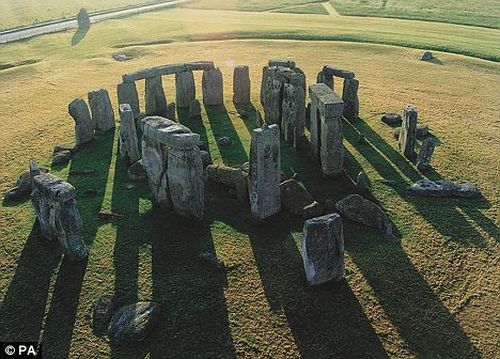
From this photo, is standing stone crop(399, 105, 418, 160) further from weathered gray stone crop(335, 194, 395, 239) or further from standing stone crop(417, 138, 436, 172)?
weathered gray stone crop(335, 194, 395, 239)

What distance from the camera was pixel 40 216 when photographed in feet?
31.7

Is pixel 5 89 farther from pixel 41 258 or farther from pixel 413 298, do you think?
pixel 413 298

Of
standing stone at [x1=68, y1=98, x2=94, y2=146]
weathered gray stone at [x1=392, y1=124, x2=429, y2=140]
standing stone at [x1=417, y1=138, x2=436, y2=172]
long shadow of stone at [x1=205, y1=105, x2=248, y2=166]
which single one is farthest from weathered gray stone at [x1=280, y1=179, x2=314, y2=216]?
standing stone at [x1=68, y1=98, x2=94, y2=146]

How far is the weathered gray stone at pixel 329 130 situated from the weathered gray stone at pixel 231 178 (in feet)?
7.44

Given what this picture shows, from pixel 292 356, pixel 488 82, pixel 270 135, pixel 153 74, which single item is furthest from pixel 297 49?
pixel 292 356

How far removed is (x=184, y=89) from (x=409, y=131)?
26.3 ft

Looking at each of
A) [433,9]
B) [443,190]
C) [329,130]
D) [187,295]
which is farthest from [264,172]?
[433,9]

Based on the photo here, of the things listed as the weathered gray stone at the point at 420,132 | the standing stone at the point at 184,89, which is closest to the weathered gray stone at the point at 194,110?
the standing stone at the point at 184,89

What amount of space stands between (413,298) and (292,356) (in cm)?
253

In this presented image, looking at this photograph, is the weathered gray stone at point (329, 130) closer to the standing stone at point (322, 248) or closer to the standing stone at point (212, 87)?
the standing stone at point (322, 248)

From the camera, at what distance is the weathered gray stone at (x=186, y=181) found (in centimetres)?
984

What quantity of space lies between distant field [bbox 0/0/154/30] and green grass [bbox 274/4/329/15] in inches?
724

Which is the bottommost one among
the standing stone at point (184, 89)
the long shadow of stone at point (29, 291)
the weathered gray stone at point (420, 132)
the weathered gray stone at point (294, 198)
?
the weathered gray stone at point (420, 132)

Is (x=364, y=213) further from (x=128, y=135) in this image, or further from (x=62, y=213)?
(x=128, y=135)
